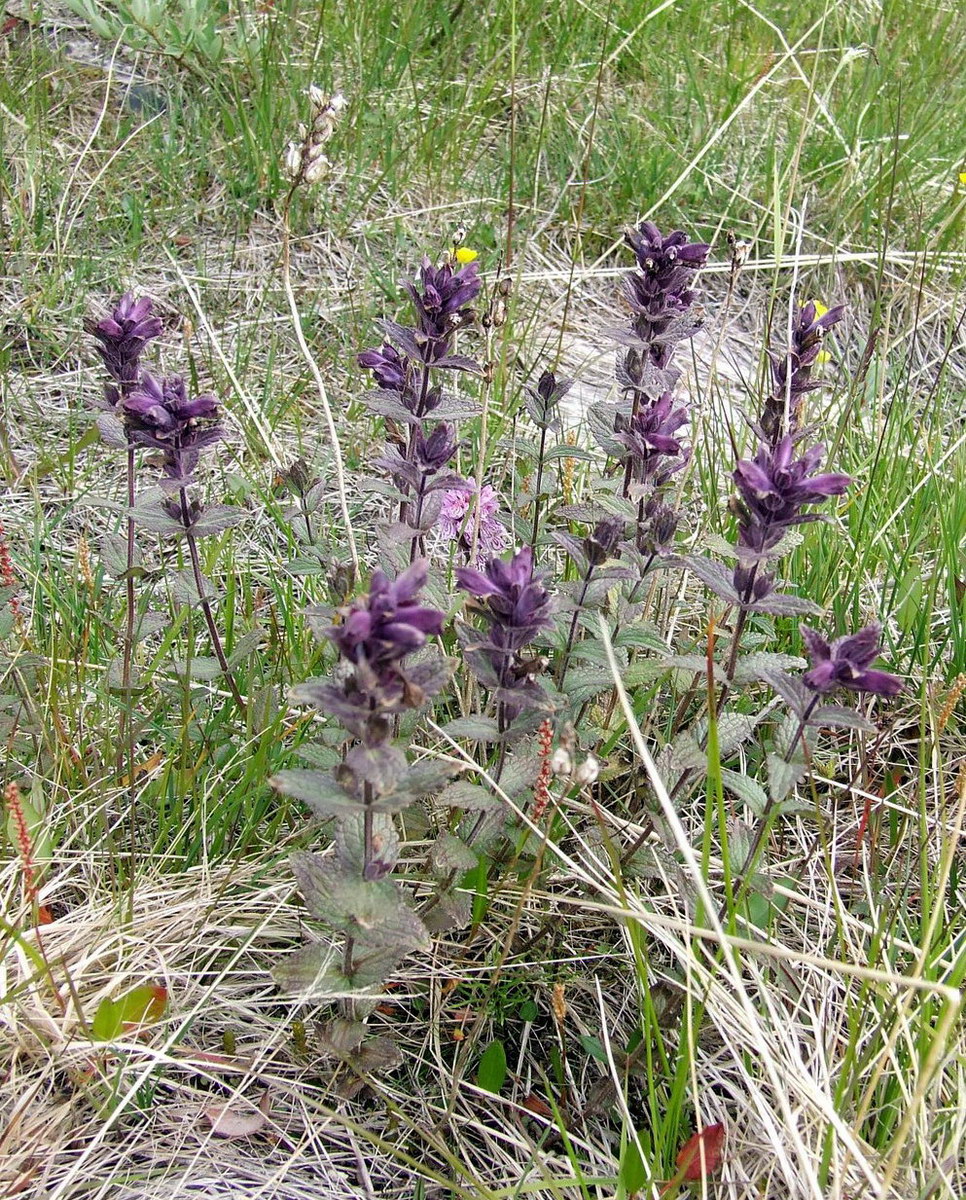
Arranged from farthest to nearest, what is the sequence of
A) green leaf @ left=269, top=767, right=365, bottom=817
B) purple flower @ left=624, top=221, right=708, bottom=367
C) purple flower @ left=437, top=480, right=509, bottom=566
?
purple flower @ left=437, top=480, right=509, bottom=566 < purple flower @ left=624, top=221, right=708, bottom=367 < green leaf @ left=269, top=767, right=365, bottom=817

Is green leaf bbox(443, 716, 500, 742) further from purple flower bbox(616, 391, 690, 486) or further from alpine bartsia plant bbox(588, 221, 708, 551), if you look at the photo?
purple flower bbox(616, 391, 690, 486)

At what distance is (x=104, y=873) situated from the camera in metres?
2.44

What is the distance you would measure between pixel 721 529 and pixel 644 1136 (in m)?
1.92

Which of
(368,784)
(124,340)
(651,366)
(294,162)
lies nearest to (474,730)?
(368,784)

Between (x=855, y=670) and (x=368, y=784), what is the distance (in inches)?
35.0

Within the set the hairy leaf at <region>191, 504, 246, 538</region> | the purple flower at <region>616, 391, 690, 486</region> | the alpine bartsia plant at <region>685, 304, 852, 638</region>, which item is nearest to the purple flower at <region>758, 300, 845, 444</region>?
the alpine bartsia plant at <region>685, 304, 852, 638</region>

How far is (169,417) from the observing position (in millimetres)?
2346

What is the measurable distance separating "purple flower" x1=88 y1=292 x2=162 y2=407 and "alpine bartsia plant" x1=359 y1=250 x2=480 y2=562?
510 mm

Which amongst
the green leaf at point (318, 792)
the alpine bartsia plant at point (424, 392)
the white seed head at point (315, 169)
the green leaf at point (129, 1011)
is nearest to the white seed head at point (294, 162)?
the white seed head at point (315, 169)

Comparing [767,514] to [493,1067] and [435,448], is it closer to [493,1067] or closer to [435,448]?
[435,448]

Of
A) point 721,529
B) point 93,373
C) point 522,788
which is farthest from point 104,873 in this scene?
point 93,373

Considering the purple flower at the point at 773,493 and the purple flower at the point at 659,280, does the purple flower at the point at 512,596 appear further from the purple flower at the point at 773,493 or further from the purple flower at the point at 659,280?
the purple flower at the point at 659,280

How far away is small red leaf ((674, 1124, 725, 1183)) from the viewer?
1.91m

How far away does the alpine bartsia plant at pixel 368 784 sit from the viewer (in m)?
1.58
